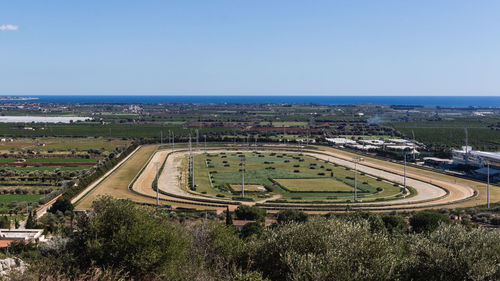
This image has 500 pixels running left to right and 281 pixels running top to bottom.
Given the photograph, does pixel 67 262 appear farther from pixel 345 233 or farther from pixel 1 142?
pixel 1 142

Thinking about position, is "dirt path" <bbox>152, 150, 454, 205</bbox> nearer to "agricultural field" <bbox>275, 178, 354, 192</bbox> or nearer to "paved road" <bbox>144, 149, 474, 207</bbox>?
"paved road" <bbox>144, 149, 474, 207</bbox>

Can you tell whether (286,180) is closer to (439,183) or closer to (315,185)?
(315,185)

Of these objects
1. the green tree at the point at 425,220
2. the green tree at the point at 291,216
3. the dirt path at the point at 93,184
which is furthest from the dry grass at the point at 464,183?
the dirt path at the point at 93,184

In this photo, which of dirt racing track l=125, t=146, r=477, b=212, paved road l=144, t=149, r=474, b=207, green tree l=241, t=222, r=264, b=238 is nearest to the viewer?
green tree l=241, t=222, r=264, b=238

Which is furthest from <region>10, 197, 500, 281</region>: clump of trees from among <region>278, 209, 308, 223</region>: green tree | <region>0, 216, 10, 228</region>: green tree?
<region>278, 209, 308, 223</region>: green tree

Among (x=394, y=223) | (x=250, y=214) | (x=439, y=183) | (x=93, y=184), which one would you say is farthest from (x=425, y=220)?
(x=93, y=184)

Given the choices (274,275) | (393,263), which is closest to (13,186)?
(274,275)

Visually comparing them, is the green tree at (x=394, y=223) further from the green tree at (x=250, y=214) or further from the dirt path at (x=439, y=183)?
the dirt path at (x=439, y=183)
